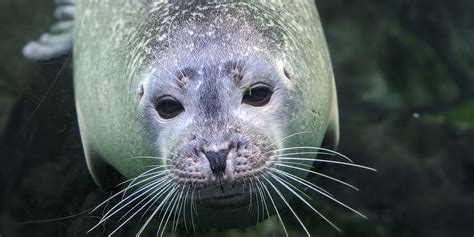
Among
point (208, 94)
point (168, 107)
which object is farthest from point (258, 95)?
point (168, 107)

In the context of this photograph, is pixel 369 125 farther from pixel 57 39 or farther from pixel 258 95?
pixel 258 95

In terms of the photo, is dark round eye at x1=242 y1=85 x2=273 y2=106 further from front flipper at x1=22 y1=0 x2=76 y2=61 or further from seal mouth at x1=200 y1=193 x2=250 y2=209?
front flipper at x1=22 y1=0 x2=76 y2=61

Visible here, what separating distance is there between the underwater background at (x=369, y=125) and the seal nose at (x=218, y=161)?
1.20 metres

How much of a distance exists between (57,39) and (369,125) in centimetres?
279

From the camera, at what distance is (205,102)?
9.70 ft

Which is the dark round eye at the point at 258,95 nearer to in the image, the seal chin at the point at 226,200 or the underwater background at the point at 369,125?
the seal chin at the point at 226,200

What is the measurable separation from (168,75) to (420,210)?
320cm

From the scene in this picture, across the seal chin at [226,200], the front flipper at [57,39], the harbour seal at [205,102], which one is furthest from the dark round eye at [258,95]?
the front flipper at [57,39]

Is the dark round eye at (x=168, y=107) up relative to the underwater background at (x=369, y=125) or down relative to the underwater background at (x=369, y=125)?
down

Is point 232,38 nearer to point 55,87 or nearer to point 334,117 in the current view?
point 334,117

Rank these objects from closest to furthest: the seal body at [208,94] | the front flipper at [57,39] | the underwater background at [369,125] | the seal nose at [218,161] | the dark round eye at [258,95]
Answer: the seal nose at [218,161] → the seal body at [208,94] → the dark round eye at [258,95] → the underwater background at [369,125] → the front flipper at [57,39]

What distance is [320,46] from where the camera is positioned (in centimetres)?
396

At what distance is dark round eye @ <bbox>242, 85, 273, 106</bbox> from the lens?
3.04 metres

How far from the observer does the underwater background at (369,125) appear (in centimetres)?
431
